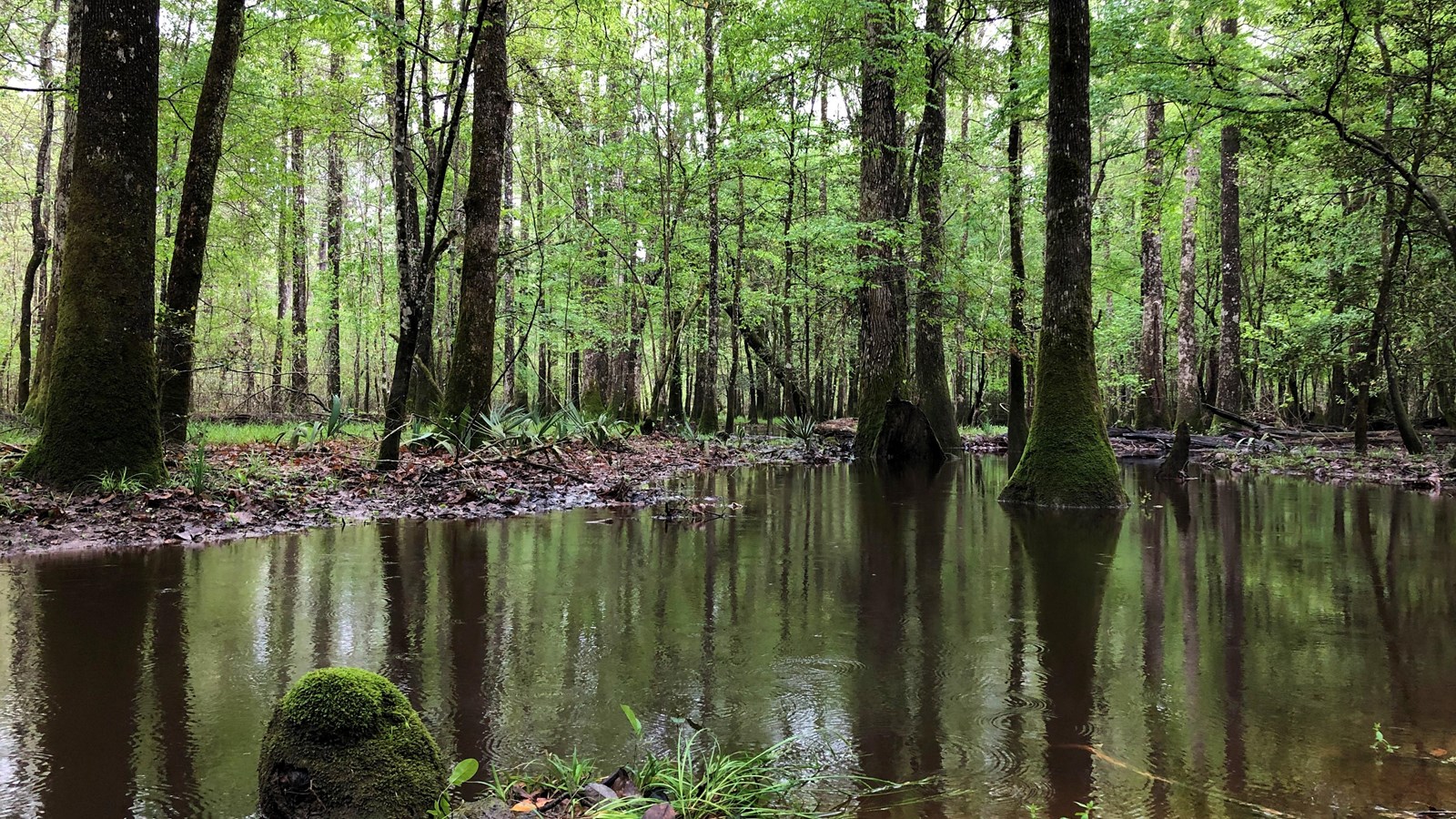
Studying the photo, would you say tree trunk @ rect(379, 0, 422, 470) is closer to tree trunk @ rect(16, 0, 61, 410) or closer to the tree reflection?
the tree reflection

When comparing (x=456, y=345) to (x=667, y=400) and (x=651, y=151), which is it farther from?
(x=667, y=400)

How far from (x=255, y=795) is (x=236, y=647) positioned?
1530mm

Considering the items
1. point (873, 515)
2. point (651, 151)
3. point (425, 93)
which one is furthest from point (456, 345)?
point (651, 151)

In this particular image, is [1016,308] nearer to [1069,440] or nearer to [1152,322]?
[1069,440]

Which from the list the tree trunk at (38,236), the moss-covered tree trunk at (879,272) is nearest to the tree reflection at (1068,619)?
the moss-covered tree trunk at (879,272)

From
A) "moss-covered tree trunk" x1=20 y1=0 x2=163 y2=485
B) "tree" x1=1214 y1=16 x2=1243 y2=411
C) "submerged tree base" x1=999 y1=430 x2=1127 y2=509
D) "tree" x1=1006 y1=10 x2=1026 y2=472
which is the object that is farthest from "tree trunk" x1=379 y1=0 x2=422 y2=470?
"tree" x1=1214 y1=16 x2=1243 y2=411

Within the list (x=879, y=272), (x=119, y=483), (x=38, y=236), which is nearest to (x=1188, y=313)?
(x=879, y=272)

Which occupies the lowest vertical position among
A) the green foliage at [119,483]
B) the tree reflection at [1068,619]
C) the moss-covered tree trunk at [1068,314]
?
the tree reflection at [1068,619]

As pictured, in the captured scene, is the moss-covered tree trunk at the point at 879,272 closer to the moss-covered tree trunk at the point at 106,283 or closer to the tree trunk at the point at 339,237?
the moss-covered tree trunk at the point at 106,283

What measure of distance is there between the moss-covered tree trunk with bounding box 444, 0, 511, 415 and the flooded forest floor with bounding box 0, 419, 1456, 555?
1.12m

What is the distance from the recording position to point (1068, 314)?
8.60 m

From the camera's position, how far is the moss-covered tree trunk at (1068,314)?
27.6ft

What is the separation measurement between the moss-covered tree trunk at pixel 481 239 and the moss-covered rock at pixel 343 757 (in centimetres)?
885

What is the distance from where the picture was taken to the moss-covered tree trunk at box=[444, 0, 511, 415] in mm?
10477
